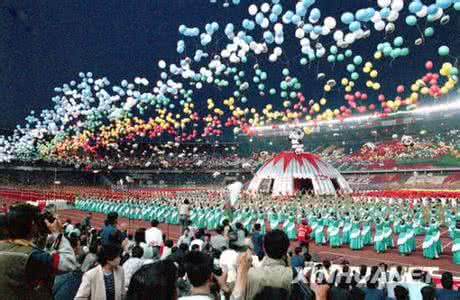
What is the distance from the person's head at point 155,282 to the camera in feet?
6.77

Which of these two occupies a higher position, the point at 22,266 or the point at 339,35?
the point at 339,35

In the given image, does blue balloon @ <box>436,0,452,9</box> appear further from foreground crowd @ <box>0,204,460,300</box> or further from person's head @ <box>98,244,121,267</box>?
person's head @ <box>98,244,121,267</box>

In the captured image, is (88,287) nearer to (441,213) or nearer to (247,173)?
(441,213)

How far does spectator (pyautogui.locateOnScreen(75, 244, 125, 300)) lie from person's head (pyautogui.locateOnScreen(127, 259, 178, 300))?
115 centimetres

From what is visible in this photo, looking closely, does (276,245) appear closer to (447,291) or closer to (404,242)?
(447,291)

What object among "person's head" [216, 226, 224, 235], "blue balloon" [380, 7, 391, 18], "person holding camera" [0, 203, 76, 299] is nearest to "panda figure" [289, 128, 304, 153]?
"blue balloon" [380, 7, 391, 18]

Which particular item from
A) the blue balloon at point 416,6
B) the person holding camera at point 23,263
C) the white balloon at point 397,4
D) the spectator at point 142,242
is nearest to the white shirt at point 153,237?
the spectator at point 142,242

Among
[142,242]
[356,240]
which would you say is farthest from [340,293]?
[356,240]

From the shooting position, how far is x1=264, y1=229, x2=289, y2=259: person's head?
2.95 meters

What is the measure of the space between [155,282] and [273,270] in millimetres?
1106

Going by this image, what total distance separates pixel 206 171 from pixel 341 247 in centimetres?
4568

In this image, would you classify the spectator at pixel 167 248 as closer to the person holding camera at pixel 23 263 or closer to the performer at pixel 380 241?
the person holding camera at pixel 23 263

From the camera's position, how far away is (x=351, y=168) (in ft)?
171

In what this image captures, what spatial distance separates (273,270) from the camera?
292 centimetres
